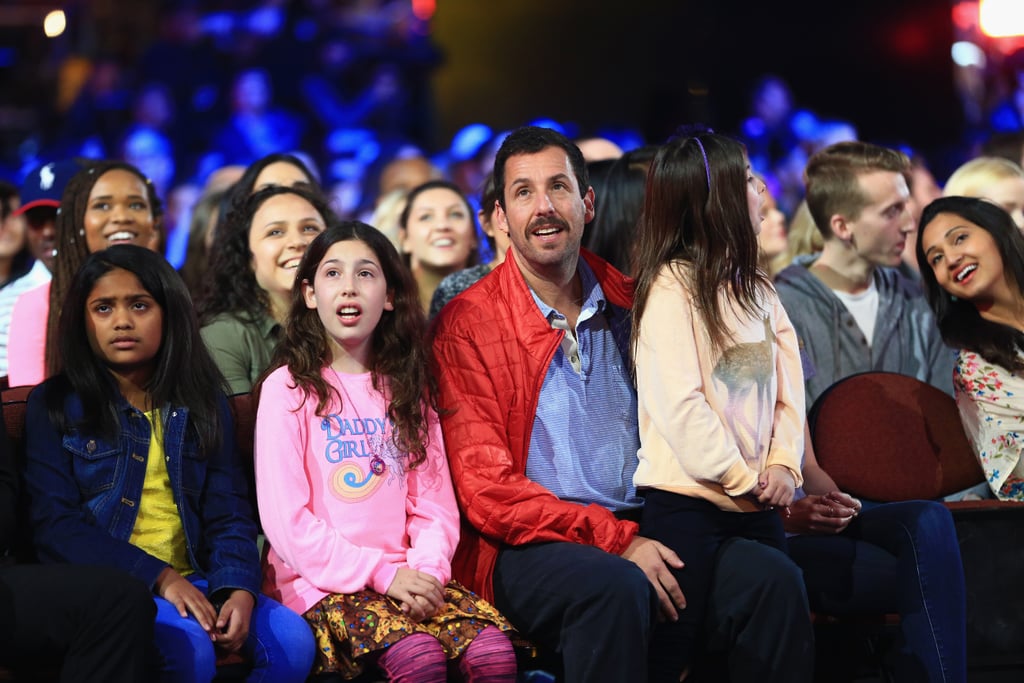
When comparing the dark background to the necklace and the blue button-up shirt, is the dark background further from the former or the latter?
the necklace

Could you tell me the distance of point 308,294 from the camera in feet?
10.4

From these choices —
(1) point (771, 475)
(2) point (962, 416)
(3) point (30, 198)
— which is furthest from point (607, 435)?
(3) point (30, 198)

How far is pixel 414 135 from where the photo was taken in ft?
36.6

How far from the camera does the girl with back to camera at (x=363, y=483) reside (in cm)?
276

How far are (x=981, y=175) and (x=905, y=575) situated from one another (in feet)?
7.13

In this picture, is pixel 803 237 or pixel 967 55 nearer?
pixel 803 237

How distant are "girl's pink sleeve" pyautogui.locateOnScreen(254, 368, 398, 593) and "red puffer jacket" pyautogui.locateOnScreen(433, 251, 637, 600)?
292 mm

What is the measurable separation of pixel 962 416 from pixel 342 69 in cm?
863

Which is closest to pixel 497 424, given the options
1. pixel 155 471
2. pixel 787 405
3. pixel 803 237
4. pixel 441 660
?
pixel 441 660

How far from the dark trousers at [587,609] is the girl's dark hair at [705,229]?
2.13 ft

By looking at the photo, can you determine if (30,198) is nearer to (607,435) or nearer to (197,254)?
(197,254)

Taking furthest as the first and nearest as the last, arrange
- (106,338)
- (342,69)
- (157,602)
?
(342,69)
(106,338)
(157,602)

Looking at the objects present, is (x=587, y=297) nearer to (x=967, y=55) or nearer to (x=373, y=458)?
(x=373, y=458)

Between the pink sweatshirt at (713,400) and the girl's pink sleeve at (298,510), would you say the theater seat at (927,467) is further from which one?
the girl's pink sleeve at (298,510)
